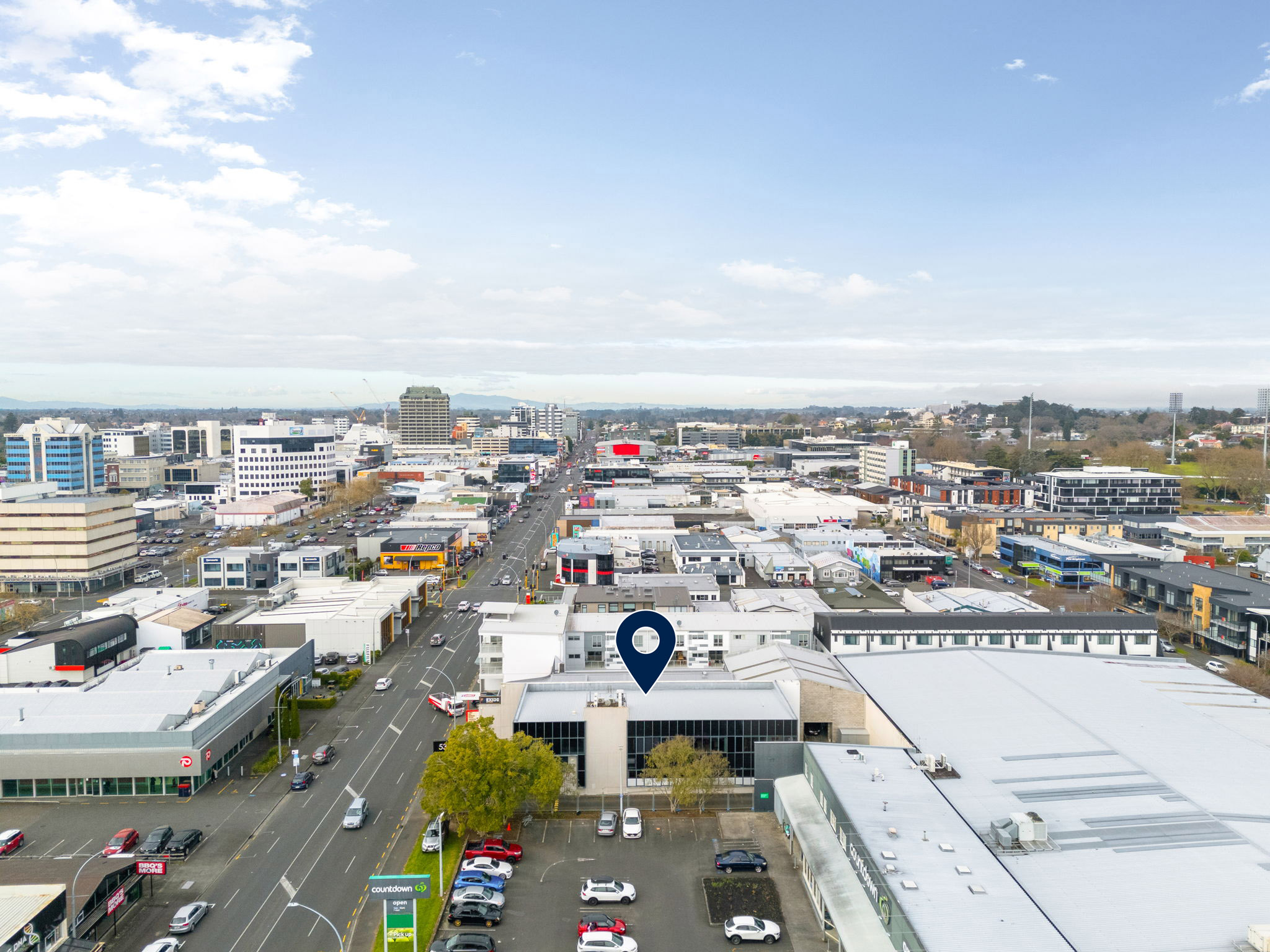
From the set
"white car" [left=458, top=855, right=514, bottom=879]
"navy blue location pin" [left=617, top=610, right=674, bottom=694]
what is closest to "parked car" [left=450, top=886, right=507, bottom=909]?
"white car" [left=458, top=855, right=514, bottom=879]

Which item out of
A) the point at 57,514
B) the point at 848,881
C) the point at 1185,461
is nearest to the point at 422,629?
the point at 57,514

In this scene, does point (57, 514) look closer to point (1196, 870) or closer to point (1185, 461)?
point (1196, 870)

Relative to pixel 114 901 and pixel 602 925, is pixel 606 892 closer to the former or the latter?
pixel 602 925

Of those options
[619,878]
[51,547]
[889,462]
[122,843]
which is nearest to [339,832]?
[122,843]

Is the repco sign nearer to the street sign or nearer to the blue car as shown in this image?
the blue car

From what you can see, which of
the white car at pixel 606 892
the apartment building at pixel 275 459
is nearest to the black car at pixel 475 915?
the white car at pixel 606 892

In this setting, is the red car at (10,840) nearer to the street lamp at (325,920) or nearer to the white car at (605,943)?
the street lamp at (325,920)
